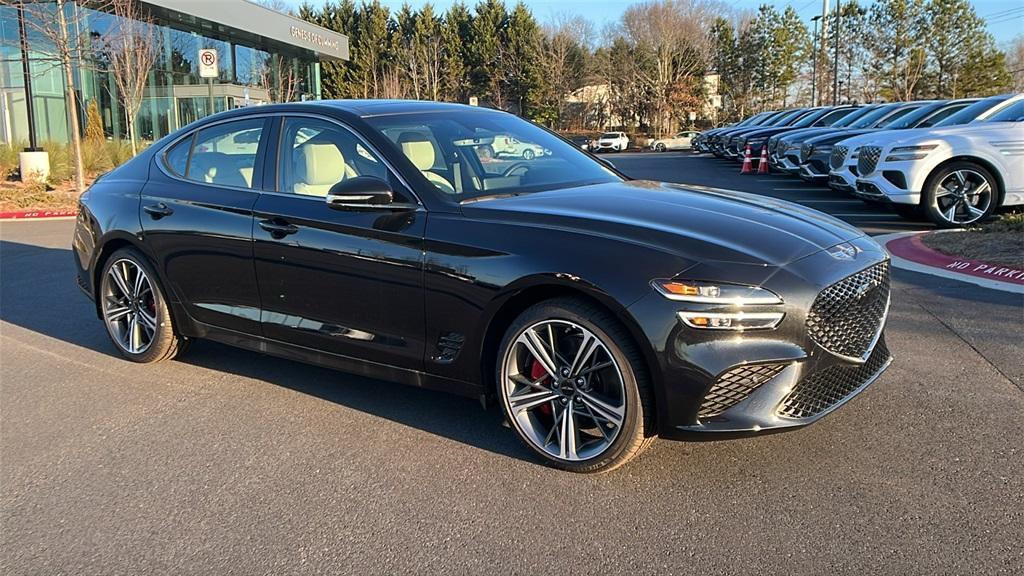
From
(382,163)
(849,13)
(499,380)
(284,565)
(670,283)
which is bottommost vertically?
(284,565)

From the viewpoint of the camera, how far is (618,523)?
126 inches

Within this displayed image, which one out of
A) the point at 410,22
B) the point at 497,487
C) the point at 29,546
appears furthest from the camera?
the point at 410,22

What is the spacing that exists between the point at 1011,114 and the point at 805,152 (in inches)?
219

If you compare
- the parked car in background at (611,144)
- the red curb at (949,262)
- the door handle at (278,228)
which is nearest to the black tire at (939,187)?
the red curb at (949,262)

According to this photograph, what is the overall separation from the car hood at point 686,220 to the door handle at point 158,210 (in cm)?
223

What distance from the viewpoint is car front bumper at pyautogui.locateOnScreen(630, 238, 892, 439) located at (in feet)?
10.6

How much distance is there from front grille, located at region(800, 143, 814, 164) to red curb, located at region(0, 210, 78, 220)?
45.2 feet

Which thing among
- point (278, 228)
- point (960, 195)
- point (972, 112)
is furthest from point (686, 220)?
point (972, 112)

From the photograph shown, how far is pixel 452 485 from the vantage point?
3574mm

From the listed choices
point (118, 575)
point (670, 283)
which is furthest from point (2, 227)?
point (670, 283)

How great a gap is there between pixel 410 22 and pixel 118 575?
223 feet

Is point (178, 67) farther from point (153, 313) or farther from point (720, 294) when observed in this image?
point (720, 294)

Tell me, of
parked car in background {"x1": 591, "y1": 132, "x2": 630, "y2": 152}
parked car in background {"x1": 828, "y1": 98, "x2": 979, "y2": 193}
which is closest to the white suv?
parked car in background {"x1": 828, "y1": 98, "x2": 979, "y2": 193}

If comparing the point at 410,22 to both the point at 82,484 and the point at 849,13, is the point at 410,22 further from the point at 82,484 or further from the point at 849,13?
the point at 82,484
